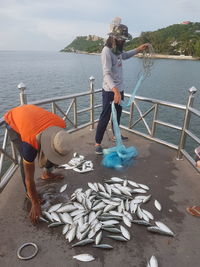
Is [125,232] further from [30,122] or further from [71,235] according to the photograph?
[30,122]

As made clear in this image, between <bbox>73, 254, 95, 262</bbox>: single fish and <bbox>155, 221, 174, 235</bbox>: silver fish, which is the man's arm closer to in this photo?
<bbox>73, 254, 95, 262</bbox>: single fish

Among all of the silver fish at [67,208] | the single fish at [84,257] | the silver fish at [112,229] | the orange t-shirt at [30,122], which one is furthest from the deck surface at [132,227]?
the orange t-shirt at [30,122]

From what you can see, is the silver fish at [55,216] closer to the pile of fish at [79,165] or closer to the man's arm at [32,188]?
the man's arm at [32,188]

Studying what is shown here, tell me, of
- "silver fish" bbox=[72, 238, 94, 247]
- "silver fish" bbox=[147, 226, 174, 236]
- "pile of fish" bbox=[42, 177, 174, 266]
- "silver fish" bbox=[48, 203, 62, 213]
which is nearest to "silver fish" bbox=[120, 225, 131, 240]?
"pile of fish" bbox=[42, 177, 174, 266]

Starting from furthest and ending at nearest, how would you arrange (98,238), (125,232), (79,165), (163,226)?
1. (79,165)
2. (163,226)
3. (125,232)
4. (98,238)

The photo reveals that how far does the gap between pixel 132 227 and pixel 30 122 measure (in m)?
1.90

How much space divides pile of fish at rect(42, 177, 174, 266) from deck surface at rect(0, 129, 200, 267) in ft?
0.25

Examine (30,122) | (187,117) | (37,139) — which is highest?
(30,122)

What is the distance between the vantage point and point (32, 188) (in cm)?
257

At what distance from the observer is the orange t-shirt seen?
232cm

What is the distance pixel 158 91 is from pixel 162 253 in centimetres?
1924

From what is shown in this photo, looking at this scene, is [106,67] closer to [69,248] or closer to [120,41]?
[120,41]

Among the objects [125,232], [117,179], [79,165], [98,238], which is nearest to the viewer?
[98,238]

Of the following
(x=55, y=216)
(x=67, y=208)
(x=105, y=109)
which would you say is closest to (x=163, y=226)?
(x=67, y=208)
